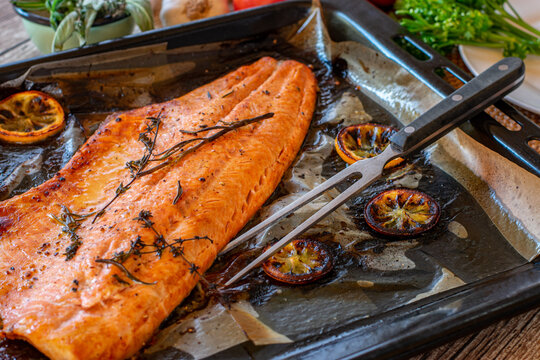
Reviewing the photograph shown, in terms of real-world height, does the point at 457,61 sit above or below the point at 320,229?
above

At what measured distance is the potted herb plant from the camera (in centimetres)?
330

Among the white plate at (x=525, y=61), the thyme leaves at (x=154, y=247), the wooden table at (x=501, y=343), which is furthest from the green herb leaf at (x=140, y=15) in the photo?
the wooden table at (x=501, y=343)

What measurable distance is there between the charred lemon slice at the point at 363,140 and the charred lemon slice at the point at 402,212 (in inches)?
15.4

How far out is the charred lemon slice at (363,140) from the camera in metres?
2.99

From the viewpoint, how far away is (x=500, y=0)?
3793 millimetres

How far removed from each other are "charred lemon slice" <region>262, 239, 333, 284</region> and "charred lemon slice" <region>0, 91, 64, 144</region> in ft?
5.37

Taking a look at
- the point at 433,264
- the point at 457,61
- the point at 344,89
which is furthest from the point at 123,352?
the point at 457,61

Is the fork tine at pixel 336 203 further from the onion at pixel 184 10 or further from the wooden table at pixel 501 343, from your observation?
the onion at pixel 184 10

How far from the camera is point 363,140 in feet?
10.0

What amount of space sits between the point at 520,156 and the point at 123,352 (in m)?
2.01

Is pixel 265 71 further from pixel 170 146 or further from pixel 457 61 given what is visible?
pixel 457 61

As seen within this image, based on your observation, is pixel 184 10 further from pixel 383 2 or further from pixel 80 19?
pixel 383 2

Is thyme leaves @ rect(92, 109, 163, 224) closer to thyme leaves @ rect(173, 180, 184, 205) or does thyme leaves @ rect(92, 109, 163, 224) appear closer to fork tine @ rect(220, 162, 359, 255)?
thyme leaves @ rect(173, 180, 184, 205)

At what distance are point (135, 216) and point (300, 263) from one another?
2.50 feet
